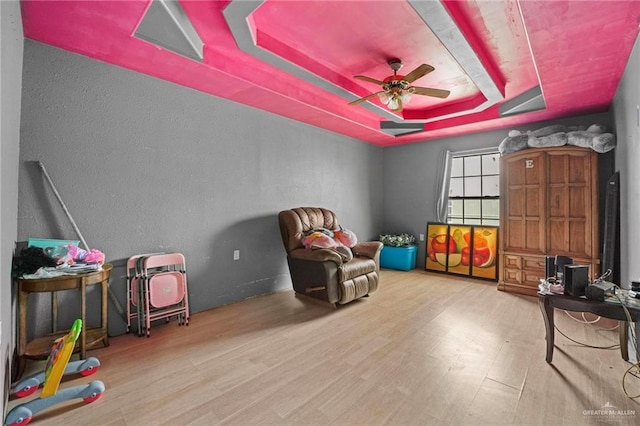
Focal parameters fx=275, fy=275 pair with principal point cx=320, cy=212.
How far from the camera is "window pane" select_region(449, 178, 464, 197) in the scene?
5059 mm

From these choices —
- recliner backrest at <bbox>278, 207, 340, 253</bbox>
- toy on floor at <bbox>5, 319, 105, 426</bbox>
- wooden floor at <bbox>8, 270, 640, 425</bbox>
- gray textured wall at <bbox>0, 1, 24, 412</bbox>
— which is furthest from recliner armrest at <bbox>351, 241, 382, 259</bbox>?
gray textured wall at <bbox>0, 1, 24, 412</bbox>

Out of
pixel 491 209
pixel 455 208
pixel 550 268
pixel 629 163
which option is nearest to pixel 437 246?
pixel 455 208

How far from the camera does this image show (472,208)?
490cm

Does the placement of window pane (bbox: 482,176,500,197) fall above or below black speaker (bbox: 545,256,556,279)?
above

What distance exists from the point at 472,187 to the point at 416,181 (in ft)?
3.17

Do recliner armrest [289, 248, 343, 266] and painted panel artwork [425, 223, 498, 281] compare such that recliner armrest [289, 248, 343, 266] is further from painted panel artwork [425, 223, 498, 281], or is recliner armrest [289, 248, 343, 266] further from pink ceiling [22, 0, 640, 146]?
painted panel artwork [425, 223, 498, 281]

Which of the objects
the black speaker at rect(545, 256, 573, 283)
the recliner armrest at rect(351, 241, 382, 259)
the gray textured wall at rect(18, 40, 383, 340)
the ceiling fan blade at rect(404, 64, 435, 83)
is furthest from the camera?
the recliner armrest at rect(351, 241, 382, 259)

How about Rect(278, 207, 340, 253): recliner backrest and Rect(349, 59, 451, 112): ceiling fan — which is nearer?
Rect(349, 59, 451, 112): ceiling fan

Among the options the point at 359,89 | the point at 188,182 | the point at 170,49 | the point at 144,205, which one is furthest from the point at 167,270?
the point at 359,89

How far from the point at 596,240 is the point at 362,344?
314cm

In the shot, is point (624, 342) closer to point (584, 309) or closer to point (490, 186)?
point (584, 309)

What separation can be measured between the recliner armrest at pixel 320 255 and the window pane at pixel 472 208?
121 inches

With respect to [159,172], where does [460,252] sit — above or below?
below

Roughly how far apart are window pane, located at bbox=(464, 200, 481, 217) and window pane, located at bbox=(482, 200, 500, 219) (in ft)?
0.30
